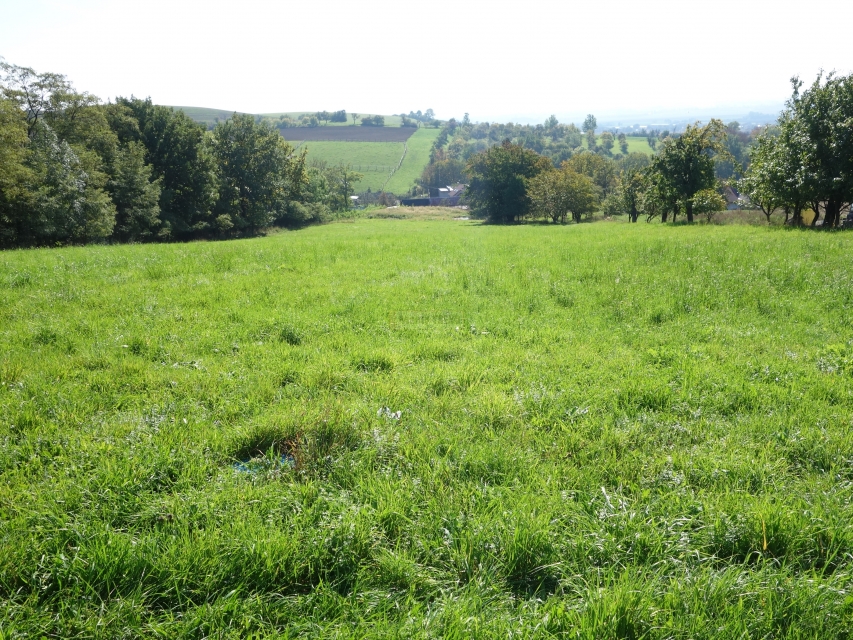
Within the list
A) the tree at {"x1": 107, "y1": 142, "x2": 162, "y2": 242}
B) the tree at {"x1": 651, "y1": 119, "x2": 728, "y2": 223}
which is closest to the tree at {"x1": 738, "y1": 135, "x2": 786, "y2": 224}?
the tree at {"x1": 651, "y1": 119, "x2": 728, "y2": 223}

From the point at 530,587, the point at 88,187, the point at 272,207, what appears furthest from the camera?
the point at 272,207

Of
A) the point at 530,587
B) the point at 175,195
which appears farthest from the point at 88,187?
the point at 530,587

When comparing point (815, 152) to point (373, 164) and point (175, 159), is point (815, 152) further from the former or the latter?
point (373, 164)

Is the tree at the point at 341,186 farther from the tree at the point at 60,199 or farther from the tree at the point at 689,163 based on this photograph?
the tree at the point at 689,163

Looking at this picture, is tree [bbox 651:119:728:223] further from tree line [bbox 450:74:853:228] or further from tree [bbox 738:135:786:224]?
tree [bbox 738:135:786:224]

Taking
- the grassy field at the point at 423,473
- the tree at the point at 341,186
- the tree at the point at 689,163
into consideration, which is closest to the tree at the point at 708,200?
the tree at the point at 689,163

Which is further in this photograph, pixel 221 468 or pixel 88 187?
pixel 88 187

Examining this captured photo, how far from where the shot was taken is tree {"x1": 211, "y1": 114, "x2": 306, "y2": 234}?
5816 cm

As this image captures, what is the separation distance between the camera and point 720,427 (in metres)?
4.73

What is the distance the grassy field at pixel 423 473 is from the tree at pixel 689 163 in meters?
35.8

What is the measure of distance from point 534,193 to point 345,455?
224 feet

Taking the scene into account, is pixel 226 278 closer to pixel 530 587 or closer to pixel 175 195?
pixel 530 587

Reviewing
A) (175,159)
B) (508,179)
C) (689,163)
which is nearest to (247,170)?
(175,159)

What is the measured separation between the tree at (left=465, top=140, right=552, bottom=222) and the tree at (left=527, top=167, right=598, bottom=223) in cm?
706
